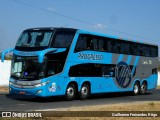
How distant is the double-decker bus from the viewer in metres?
Result: 21.4

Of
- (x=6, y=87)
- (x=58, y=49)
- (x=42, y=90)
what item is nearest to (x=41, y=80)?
(x=42, y=90)

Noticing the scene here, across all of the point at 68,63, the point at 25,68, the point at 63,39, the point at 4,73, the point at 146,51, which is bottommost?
the point at 4,73

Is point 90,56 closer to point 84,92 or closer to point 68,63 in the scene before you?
point 84,92

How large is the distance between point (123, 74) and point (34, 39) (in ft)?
31.5

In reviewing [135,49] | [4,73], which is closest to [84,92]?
[135,49]

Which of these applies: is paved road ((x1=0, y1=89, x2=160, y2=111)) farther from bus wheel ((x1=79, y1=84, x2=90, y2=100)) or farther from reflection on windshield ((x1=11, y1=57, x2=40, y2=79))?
reflection on windshield ((x1=11, y1=57, x2=40, y2=79))

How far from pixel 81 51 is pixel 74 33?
1.37 metres

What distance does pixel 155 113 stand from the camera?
11.3 m

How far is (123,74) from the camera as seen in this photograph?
1166 inches

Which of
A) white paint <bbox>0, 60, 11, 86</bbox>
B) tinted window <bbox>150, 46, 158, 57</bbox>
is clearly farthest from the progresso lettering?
white paint <bbox>0, 60, 11, 86</bbox>

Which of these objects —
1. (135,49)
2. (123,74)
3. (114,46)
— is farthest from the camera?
(135,49)

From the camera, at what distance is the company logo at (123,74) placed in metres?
28.8

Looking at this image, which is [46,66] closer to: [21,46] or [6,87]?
[21,46]

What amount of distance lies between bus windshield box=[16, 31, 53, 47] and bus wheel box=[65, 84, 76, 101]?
3.20 metres
